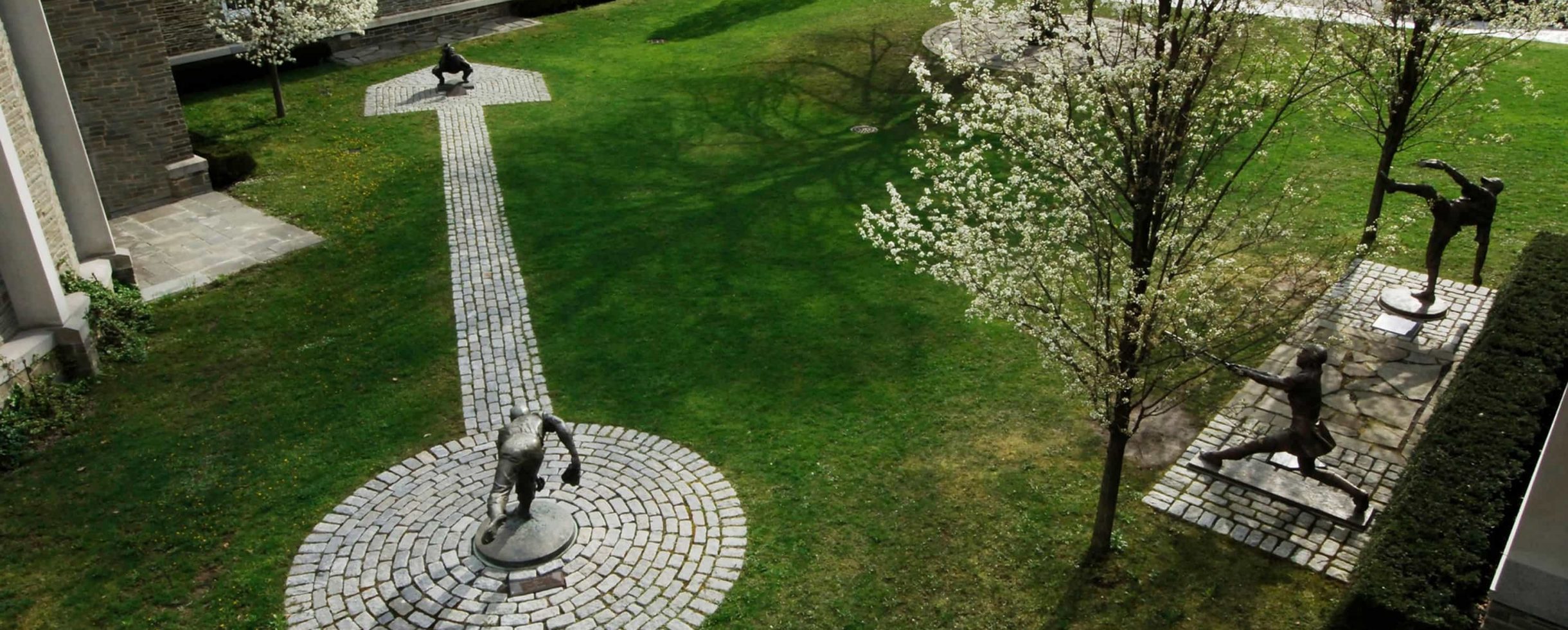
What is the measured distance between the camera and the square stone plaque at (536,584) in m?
9.60

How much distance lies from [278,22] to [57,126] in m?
6.62

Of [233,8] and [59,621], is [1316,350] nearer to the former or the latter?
[59,621]

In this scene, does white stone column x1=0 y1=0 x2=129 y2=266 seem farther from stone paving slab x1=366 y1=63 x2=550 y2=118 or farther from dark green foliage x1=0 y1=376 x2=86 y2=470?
stone paving slab x1=366 y1=63 x2=550 y2=118

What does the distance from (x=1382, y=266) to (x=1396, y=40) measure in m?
3.42

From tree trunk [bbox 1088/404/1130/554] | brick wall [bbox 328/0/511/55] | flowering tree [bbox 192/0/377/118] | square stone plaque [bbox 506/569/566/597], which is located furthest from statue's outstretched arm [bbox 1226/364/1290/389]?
brick wall [bbox 328/0/511/55]

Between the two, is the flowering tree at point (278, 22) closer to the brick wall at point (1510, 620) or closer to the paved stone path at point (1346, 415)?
the paved stone path at point (1346, 415)

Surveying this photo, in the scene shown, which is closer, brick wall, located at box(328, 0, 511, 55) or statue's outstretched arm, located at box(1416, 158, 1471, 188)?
statue's outstretched arm, located at box(1416, 158, 1471, 188)

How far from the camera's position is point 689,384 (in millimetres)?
12875

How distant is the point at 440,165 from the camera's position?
19.5 metres

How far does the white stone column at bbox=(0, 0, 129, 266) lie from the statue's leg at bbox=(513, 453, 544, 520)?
29.0 feet

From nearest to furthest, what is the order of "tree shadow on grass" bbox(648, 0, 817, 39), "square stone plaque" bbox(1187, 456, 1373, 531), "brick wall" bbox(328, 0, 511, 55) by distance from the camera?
"square stone plaque" bbox(1187, 456, 1373, 531) → "brick wall" bbox(328, 0, 511, 55) → "tree shadow on grass" bbox(648, 0, 817, 39)

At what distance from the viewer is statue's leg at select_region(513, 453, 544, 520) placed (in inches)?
384

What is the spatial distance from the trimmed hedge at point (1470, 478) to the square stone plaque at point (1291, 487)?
2.86ft

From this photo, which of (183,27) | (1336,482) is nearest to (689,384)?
(1336,482)
